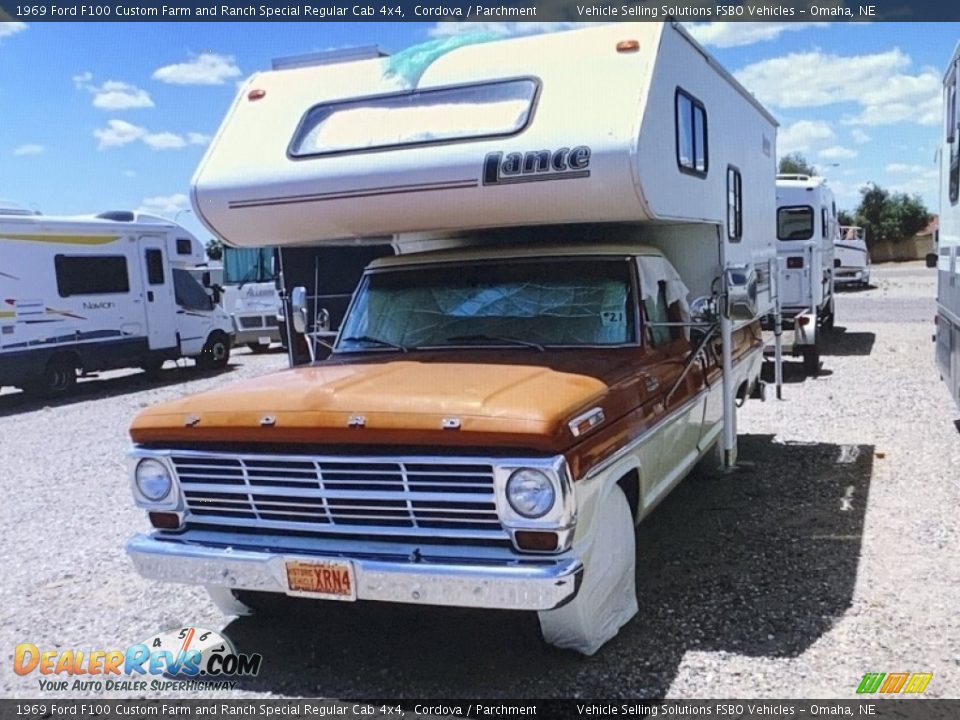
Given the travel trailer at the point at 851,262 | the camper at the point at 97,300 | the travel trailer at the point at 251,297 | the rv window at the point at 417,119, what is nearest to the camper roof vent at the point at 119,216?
the camper at the point at 97,300

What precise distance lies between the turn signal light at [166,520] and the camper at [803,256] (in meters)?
10.1

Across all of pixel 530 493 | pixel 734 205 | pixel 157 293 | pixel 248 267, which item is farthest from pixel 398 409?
pixel 248 267

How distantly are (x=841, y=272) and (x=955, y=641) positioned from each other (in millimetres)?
28271

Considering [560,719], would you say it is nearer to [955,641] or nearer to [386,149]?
[955,641]

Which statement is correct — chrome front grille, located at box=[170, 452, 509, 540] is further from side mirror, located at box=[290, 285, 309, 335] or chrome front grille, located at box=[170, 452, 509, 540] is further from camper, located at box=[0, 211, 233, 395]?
camper, located at box=[0, 211, 233, 395]

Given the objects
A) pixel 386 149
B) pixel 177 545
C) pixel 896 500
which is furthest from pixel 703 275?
pixel 177 545

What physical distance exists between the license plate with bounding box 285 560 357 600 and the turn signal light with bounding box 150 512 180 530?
30.1 inches

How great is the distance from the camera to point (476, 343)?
16.5ft

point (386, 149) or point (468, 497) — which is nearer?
point (468, 497)

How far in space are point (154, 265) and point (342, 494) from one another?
13703 mm

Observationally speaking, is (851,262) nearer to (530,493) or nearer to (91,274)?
(91,274)

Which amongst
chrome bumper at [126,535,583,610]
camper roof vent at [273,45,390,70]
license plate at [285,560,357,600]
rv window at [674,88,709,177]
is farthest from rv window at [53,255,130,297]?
license plate at [285,560,357,600]

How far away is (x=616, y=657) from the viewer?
13.4 ft

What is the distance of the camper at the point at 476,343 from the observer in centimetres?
364
